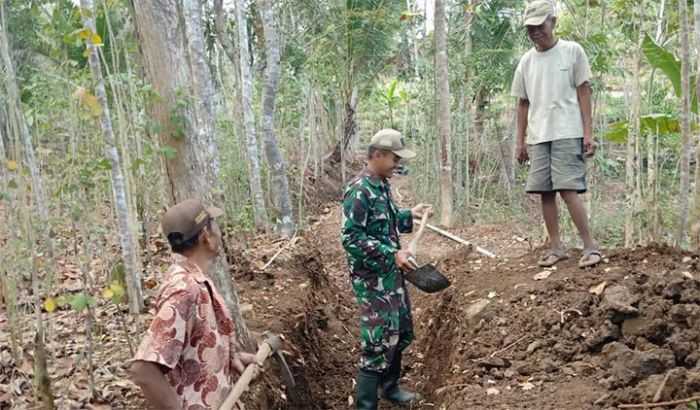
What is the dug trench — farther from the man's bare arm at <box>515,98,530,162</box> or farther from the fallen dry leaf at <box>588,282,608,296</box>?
the man's bare arm at <box>515,98,530,162</box>

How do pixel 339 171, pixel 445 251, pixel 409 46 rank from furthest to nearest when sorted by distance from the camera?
pixel 409 46 < pixel 339 171 < pixel 445 251

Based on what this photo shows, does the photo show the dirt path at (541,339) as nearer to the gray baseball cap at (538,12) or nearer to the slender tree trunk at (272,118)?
the gray baseball cap at (538,12)

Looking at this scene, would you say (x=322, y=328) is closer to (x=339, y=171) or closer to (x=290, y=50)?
(x=290, y=50)

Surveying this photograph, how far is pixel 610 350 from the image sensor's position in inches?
129

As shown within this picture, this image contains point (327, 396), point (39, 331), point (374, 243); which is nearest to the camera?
point (39, 331)

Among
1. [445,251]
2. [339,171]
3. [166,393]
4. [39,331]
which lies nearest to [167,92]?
[39,331]

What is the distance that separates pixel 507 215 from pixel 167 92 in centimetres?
957

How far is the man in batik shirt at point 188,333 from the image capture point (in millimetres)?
2084

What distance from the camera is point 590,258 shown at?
4.39 m

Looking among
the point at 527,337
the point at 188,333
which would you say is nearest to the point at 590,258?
the point at 527,337

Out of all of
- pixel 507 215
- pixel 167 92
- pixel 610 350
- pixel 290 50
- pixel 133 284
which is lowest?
pixel 507 215

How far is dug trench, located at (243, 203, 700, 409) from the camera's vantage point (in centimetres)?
301

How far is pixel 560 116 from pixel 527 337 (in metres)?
1.61

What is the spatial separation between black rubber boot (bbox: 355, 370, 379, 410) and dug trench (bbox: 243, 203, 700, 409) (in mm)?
419
